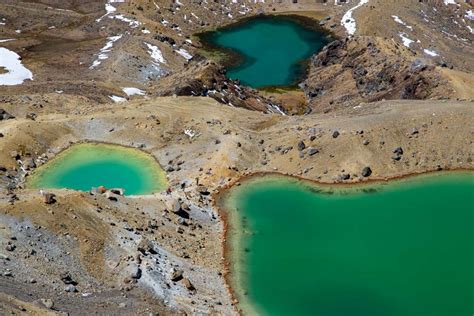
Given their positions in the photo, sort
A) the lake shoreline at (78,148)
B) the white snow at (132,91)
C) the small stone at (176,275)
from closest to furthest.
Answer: the small stone at (176,275)
the lake shoreline at (78,148)
the white snow at (132,91)

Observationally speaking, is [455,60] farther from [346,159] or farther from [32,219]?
[32,219]

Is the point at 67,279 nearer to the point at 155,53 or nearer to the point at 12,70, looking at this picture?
the point at 12,70

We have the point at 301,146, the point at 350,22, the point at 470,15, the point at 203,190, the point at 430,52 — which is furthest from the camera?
the point at 470,15

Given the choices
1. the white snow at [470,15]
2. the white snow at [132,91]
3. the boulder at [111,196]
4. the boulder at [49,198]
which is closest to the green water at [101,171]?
the boulder at [111,196]

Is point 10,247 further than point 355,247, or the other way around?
point 355,247

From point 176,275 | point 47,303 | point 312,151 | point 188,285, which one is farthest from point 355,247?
point 47,303

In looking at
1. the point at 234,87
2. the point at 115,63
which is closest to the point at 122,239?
the point at 234,87

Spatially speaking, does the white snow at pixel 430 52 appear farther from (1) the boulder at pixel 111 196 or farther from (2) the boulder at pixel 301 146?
(1) the boulder at pixel 111 196
